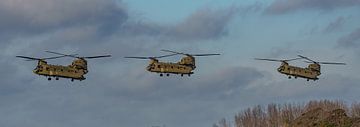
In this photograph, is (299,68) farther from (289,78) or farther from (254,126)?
(254,126)

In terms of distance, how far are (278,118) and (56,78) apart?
3984 inches

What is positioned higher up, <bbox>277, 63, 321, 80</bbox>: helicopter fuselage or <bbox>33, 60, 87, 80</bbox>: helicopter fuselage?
<bbox>277, 63, 321, 80</bbox>: helicopter fuselage

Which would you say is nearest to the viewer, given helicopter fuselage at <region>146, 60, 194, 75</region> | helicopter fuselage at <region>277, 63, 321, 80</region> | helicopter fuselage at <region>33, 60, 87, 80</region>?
helicopter fuselage at <region>33, 60, 87, 80</region>

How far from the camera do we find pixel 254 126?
7180 inches

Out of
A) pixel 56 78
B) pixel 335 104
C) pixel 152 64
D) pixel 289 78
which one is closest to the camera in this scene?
pixel 56 78

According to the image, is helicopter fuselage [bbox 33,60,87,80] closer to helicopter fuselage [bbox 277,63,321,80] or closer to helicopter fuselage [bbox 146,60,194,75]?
helicopter fuselage [bbox 146,60,194,75]

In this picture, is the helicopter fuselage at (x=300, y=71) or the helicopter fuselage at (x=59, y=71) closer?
the helicopter fuselage at (x=59, y=71)

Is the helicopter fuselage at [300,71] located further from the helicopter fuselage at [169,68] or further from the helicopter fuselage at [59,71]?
the helicopter fuselage at [59,71]

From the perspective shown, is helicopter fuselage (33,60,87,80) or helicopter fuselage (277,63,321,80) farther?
helicopter fuselage (277,63,321,80)

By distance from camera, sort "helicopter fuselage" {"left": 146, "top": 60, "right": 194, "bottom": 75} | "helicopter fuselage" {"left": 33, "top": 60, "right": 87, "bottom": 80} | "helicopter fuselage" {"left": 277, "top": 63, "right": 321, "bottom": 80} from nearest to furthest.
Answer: "helicopter fuselage" {"left": 33, "top": 60, "right": 87, "bottom": 80}, "helicopter fuselage" {"left": 146, "top": 60, "right": 194, "bottom": 75}, "helicopter fuselage" {"left": 277, "top": 63, "right": 321, "bottom": 80}

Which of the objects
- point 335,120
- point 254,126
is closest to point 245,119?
point 254,126

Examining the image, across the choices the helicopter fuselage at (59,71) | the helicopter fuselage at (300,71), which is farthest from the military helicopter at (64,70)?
the helicopter fuselage at (300,71)

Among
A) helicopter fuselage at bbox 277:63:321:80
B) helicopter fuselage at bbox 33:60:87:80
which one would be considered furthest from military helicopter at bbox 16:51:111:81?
helicopter fuselage at bbox 277:63:321:80

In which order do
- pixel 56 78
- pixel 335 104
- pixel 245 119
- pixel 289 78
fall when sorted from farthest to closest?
pixel 245 119
pixel 335 104
pixel 289 78
pixel 56 78
